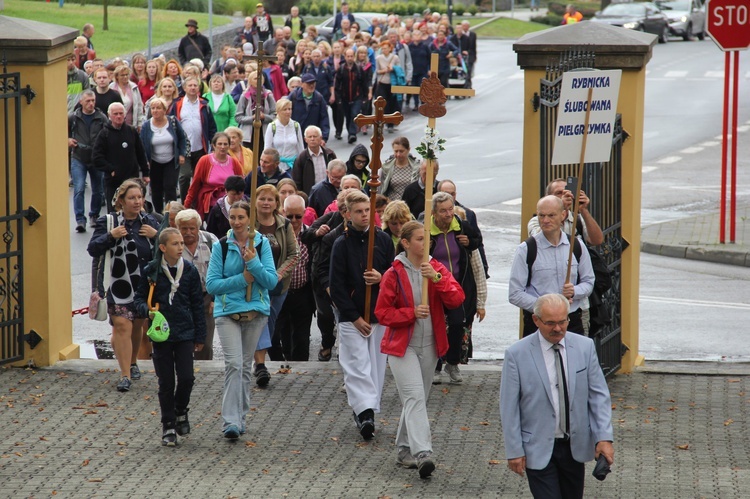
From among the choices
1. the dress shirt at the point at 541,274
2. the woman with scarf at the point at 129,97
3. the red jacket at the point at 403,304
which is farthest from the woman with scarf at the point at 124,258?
the woman with scarf at the point at 129,97

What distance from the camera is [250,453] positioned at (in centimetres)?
941

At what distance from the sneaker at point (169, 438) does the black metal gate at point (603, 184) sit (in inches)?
141

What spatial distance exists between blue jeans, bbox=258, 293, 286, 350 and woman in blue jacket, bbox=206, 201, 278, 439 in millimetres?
1350

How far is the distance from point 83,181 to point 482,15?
50626 mm

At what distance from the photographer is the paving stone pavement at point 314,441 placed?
8648 mm

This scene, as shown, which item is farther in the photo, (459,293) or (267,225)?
(267,225)

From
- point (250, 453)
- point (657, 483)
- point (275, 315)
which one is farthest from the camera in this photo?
point (275, 315)

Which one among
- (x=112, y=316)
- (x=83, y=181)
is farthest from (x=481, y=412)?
(x=83, y=181)

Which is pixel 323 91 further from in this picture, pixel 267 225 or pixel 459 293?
pixel 459 293

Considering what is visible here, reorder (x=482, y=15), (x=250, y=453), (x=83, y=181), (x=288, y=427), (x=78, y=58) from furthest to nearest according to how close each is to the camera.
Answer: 1. (x=482, y=15)
2. (x=78, y=58)
3. (x=83, y=181)
4. (x=288, y=427)
5. (x=250, y=453)

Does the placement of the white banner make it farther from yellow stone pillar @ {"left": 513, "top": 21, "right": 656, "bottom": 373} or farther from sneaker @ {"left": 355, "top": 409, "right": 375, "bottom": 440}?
sneaker @ {"left": 355, "top": 409, "right": 375, "bottom": 440}

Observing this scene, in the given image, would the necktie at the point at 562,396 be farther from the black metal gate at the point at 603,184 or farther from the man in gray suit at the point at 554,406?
the black metal gate at the point at 603,184

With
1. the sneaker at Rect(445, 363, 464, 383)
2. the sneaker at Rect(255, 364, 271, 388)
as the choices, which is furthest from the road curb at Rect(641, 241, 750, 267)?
the sneaker at Rect(255, 364, 271, 388)

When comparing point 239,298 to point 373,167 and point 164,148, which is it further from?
point 164,148
